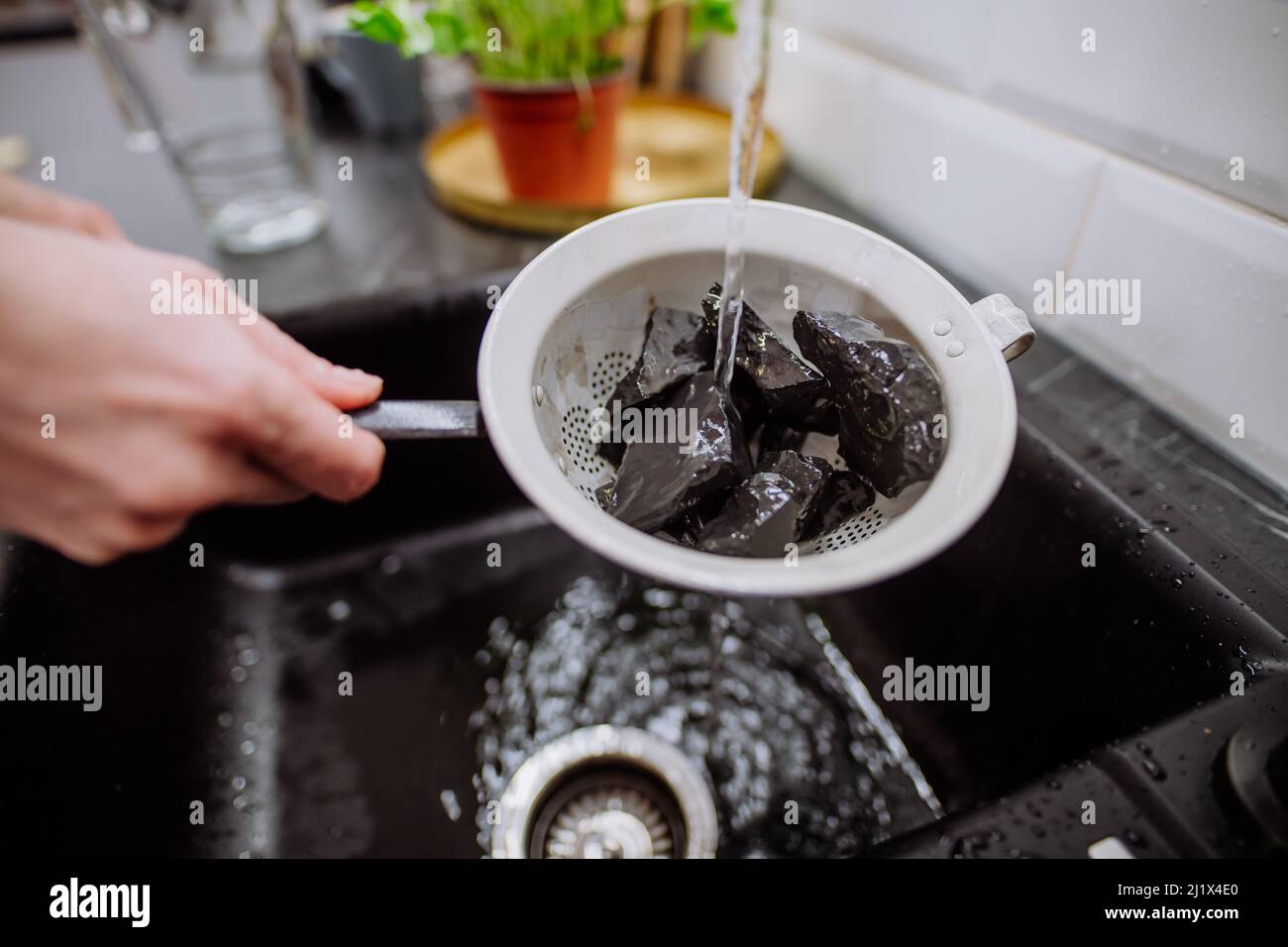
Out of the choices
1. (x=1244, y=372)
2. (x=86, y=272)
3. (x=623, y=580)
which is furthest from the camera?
(x=623, y=580)

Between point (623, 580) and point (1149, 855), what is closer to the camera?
point (1149, 855)

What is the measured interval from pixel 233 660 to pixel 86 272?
1.83ft

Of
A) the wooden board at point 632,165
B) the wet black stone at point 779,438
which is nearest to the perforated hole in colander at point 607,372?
the wet black stone at point 779,438

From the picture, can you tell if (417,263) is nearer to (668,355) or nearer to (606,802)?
(668,355)

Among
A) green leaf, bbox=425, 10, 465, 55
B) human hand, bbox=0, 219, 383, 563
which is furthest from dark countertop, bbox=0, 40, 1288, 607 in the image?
human hand, bbox=0, 219, 383, 563

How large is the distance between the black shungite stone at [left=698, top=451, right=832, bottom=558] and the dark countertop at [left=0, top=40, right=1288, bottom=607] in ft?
0.85

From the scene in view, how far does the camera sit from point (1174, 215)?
602mm

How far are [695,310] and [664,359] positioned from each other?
0.28 ft

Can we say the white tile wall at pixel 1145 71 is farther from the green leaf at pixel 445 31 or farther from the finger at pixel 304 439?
the finger at pixel 304 439

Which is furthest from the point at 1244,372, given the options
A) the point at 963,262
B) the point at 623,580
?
the point at 623,580

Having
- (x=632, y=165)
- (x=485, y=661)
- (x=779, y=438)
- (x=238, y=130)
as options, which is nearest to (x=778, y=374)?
(x=779, y=438)

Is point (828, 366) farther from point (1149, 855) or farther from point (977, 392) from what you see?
point (1149, 855)

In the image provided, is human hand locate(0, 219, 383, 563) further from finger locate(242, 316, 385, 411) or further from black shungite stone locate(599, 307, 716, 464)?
black shungite stone locate(599, 307, 716, 464)

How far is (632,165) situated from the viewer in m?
1.02
